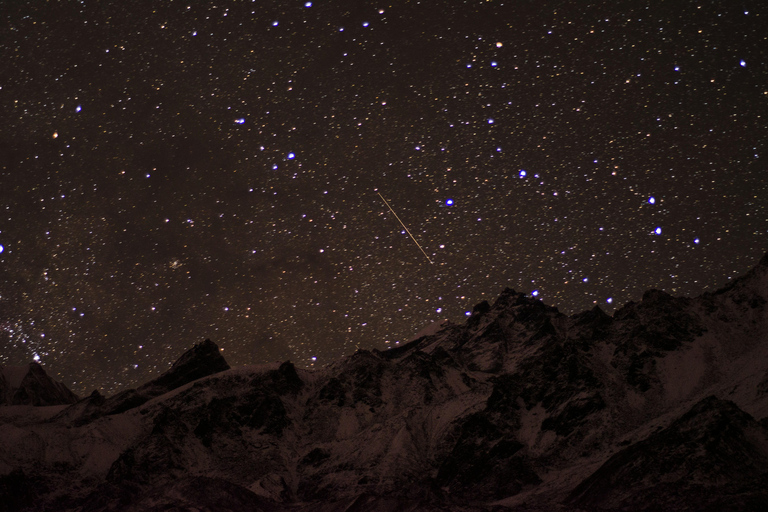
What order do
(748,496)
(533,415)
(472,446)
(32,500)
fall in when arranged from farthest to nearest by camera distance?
(533,415) < (472,446) < (32,500) < (748,496)

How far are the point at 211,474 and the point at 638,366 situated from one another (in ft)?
337

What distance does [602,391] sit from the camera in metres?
179

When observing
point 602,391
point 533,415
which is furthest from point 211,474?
point 602,391

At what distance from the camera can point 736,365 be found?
162625 millimetres

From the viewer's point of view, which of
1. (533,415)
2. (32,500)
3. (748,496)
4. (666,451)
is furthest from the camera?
(533,415)

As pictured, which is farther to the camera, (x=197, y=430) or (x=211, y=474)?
(x=197, y=430)

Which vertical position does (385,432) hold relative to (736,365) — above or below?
above

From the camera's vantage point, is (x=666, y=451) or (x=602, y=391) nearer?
(x=666, y=451)

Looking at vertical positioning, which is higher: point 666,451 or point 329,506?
point 329,506

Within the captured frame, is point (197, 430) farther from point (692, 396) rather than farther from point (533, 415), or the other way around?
point (692, 396)

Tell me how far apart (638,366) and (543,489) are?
55170 mm

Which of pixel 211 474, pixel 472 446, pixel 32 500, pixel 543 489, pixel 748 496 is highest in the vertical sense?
pixel 32 500

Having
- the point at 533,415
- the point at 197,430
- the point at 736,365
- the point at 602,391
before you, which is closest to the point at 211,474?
the point at 197,430

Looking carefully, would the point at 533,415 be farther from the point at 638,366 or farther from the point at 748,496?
the point at 748,496
